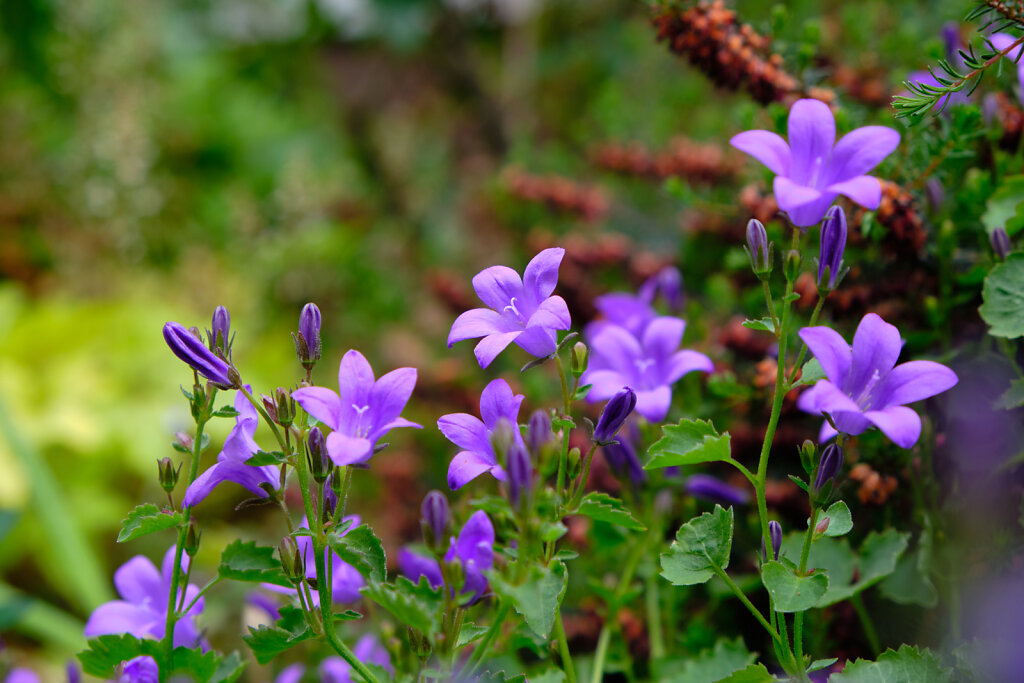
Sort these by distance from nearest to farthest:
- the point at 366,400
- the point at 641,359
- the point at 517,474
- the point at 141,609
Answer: the point at 517,474 < the point at 366,400 < the point at 141,609 < the point at 641,359

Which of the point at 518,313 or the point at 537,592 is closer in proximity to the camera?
the point at 537,592

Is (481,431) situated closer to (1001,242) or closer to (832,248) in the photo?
(832,248)

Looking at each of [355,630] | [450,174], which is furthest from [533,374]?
[450,174]

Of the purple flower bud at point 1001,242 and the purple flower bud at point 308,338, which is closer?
the purple flower bud at point 308,338

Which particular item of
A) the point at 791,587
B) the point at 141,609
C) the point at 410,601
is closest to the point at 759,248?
the point at 791,587

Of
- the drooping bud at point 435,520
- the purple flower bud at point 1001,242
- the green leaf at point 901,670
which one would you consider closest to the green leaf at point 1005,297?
the purple flower bud at point 1001,242

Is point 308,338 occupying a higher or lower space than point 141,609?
higher

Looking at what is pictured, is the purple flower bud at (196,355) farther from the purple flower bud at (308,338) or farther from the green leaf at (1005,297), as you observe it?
the green leaf at (1005,297)

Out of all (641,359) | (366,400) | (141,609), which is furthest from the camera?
(641,359)
